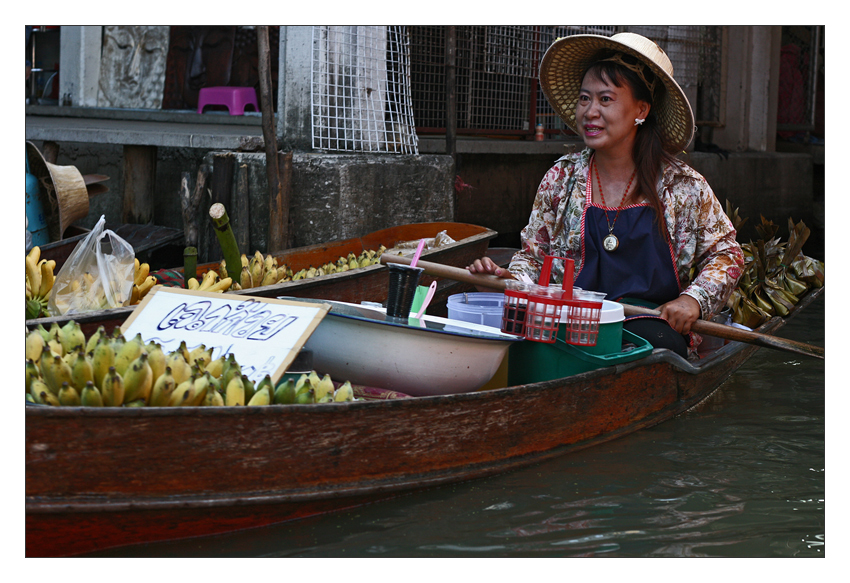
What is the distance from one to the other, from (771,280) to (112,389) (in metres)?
4.01

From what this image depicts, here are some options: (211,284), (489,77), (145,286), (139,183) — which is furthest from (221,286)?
(489,77)

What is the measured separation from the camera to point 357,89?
17.9 ft

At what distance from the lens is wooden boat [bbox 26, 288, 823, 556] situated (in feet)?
6.31

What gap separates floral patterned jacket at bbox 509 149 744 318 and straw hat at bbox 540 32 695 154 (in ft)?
0.55

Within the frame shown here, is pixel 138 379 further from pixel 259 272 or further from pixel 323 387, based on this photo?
pixel 259 272

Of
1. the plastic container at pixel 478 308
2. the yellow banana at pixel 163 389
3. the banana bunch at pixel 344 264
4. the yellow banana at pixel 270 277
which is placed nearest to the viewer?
the yellow banana at pixel 163 389

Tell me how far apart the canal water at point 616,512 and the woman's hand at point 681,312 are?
0.49 metres

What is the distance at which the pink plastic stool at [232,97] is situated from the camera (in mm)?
9086

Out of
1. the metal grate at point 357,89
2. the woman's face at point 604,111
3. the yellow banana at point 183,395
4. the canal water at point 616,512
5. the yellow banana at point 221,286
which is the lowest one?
the canal water at point 616,512

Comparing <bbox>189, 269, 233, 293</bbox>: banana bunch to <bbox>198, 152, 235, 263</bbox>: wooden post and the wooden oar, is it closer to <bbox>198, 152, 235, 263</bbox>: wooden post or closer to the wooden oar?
the wooden oar

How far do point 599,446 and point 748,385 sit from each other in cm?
153

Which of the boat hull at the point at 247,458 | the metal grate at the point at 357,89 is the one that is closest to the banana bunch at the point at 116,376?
the boat hull at the point at 247,458

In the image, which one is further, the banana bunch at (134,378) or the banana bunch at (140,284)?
the banana bunch at (140,284)

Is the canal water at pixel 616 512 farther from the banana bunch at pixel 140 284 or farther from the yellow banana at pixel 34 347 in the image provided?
the banana bunch at pixel 140 284
